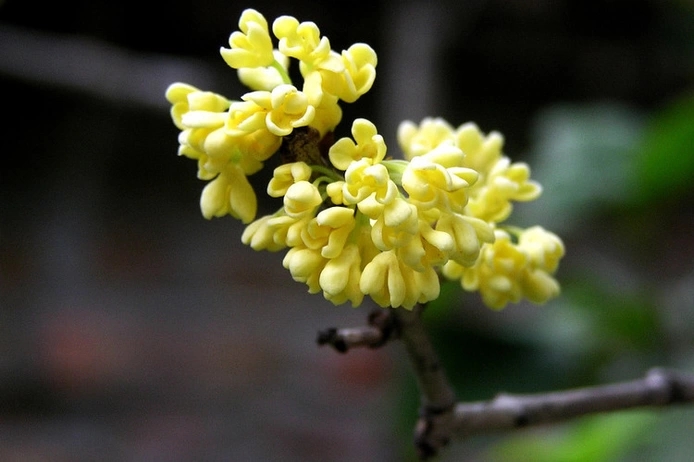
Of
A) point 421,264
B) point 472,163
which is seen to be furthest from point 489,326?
point 421,264

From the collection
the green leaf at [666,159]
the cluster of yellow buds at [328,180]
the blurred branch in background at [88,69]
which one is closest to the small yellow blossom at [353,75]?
the cluster of yellow buds at [328,180]

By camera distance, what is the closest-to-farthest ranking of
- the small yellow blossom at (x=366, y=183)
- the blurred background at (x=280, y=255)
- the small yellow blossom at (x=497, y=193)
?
the small yellow blossom at (x=366, y=183) → the small yellow blossom at (x=497, y=193) → the blurred background at (x=280, y=255)

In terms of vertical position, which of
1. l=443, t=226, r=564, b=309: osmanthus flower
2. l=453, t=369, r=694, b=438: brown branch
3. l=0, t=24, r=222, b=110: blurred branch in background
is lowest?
l=453, t=369, r=694, b=438: brown branch

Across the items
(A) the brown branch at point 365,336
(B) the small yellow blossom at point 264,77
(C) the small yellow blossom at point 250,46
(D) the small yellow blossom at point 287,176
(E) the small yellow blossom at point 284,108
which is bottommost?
(A) the brown branch at point 365,336

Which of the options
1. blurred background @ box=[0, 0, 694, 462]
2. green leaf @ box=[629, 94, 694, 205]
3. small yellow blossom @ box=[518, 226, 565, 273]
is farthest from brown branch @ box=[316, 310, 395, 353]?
green leaf @ box=[629, 94, 694, 205]

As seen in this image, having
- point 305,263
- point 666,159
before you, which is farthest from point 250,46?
A: point 666,159

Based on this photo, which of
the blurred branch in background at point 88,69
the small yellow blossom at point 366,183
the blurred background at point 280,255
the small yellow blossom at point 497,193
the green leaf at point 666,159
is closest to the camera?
the small yellow blossom at point 366,183

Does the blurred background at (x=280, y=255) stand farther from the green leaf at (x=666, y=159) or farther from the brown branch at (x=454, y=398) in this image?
the brown branch at (x=454, y=398)

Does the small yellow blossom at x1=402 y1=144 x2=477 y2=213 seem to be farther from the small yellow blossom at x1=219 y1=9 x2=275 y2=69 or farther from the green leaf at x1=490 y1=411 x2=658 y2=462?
the green leaf at x1=490 y1=411 x2=658 y2=462
